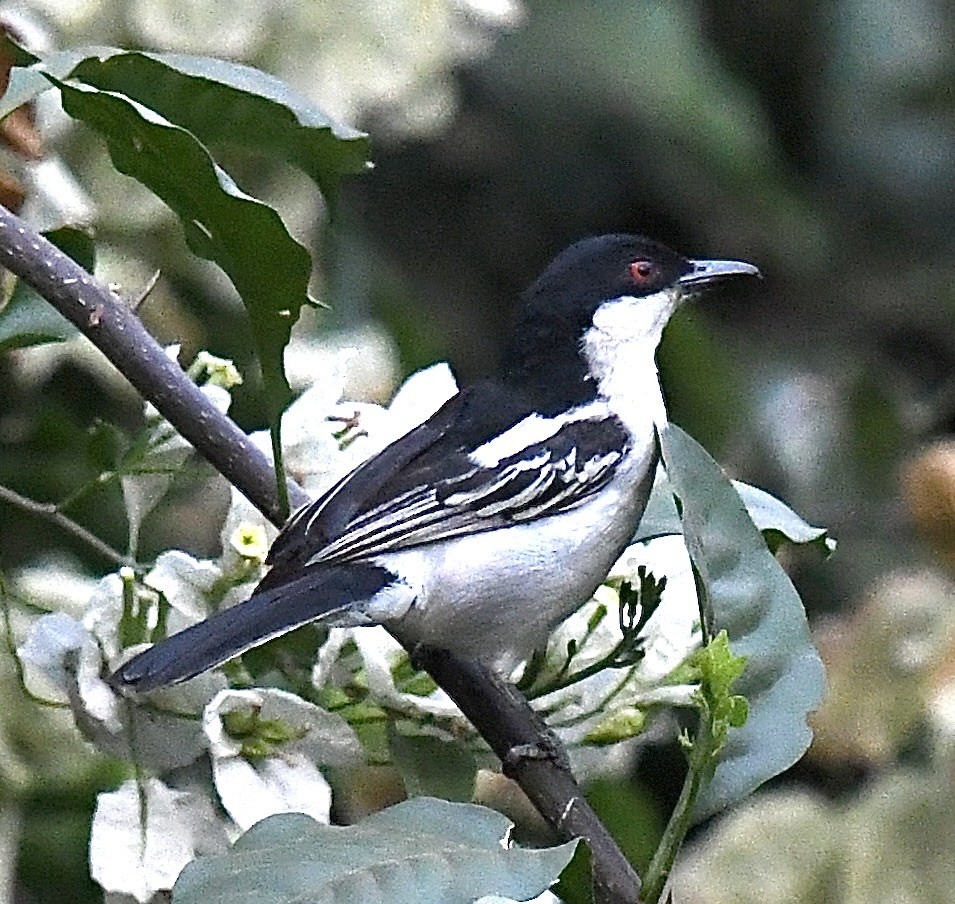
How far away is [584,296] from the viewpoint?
1276mm

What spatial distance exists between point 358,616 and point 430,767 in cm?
11

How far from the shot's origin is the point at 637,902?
811mm

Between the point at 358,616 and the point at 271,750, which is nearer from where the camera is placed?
the point at 271,750

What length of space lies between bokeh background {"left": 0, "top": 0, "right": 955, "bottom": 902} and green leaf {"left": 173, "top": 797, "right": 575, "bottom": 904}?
1.13ft

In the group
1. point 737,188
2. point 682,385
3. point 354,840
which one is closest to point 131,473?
point 354,840

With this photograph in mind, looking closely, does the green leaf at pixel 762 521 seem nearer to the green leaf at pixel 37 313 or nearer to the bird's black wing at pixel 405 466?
the bird's black wing at pixel 405 466

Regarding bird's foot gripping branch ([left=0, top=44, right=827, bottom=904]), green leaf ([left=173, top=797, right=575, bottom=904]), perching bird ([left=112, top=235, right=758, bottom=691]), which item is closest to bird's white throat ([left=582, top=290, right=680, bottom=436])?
perching bird ([left=112, top=235, right=758, bottom=691])

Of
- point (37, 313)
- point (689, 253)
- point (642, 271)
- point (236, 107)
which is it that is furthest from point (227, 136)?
point (689, 253)

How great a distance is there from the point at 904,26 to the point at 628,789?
1.33 m

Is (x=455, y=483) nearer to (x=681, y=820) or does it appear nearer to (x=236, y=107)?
(x=236, y=107)

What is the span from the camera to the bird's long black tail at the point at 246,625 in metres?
0.86

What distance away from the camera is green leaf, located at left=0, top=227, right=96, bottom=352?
1025mm

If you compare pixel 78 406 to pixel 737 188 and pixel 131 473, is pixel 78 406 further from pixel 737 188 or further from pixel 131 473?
pixel 737 188

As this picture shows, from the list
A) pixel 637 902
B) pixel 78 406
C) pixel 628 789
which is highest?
pixel 637 902
